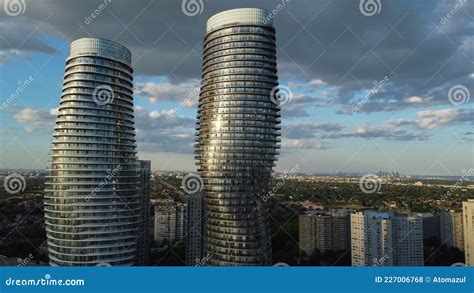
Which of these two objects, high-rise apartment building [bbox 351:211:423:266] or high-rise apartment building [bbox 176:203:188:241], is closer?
high-rise apartment building [bbox 351:211:423:266]

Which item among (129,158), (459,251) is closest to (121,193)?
(129,158)

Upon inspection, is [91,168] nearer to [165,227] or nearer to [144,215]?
[144,215]

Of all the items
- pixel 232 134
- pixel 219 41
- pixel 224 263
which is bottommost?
pixel 224 263

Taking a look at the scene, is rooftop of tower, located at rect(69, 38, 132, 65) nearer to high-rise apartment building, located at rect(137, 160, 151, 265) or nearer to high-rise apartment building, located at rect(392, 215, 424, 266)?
high-rise apartment building, located at rect(137, 160, 151, 265)

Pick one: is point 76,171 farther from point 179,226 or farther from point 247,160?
point 179,226

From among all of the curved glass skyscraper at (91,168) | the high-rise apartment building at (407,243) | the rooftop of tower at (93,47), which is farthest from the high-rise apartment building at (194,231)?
the high-rise apartment building at (407,243)

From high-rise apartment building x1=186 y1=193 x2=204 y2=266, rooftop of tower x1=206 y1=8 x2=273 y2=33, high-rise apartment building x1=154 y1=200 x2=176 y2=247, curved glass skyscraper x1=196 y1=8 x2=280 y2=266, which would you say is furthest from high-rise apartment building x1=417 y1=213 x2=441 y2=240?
high-rise apartment building x1=154 y1=200 x2=176 y2=247
